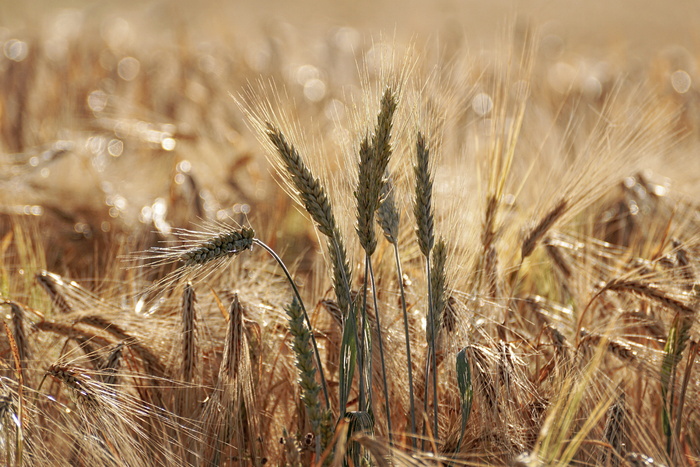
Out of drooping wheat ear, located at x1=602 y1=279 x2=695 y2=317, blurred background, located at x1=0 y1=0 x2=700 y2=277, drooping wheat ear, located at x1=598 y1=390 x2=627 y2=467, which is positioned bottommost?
drooping wheat ear, located at x1=598 y1=390 x2=627 y2=467

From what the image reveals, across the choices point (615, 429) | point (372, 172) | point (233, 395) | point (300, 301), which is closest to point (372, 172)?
point (372, 172)

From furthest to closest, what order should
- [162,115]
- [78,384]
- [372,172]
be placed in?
[162,115] < [78,384] < [372,172]

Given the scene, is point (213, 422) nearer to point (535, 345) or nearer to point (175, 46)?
point (535, 345)

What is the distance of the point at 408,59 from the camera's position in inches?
54.2

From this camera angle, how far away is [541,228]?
5.80 feet

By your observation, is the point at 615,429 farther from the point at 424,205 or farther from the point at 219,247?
the point at 219,247

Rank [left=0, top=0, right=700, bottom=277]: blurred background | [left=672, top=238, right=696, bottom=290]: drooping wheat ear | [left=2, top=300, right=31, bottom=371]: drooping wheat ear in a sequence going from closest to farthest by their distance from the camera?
[left=2, top=300, right=31, bottom=371]: drooping wheat ear < [left=672, top=238, right=696, bottom=290]: drooping wheat ear < [left=0, top=0, right=700, bottom=277]: blurred background

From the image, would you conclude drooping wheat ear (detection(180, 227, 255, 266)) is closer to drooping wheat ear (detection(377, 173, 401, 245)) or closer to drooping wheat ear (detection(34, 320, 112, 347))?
→ drooping wheat ear (detection(377, 173, 401, 245))

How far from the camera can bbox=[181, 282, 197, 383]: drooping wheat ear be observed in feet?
5.05

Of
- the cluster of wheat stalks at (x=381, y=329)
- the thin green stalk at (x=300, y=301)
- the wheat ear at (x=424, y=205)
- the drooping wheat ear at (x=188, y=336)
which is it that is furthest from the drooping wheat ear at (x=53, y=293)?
the wheat ear at (x=424, y=205)

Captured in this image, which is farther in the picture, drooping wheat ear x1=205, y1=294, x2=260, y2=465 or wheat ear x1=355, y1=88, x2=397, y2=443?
drooping wheat ear x1=205, y1=294, x2=260, y2=465

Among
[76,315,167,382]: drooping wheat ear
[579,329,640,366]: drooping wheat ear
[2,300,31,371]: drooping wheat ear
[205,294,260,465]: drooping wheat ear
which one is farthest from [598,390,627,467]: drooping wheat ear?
[2,300,31,371]: drooping wheat ear

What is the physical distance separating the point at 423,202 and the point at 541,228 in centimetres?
63

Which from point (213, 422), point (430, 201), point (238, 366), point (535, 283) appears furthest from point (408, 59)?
point (535, 283)
